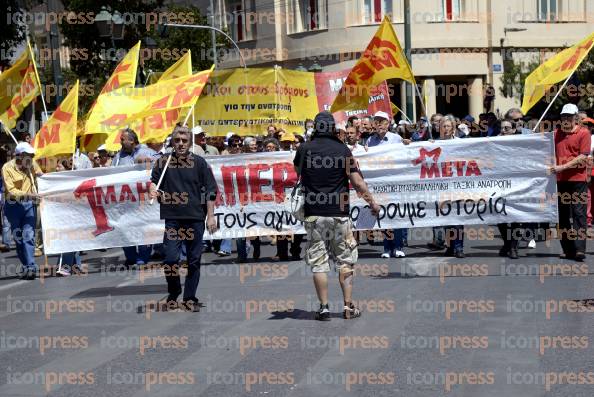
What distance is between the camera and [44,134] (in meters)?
15.5

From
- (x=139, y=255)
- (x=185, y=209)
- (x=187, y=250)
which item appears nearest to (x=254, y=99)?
(x=139, y=255)

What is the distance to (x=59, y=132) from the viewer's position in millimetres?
15500

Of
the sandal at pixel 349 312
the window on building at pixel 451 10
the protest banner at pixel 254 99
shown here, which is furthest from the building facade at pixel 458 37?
the sandal at pixel 349 312

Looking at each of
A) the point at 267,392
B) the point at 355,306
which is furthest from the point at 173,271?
the point at 267,392

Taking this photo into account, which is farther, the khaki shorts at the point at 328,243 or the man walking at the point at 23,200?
the man walking at the point at 23,200

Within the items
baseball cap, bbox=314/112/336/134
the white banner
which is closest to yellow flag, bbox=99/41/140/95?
the white banner

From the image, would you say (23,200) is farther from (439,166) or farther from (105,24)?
(105,24)

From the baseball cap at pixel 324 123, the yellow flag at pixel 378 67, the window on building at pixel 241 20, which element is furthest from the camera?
the window on building at pixel 241 20

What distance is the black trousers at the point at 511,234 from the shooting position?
1470 cm

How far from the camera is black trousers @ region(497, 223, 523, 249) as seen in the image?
14.7 m

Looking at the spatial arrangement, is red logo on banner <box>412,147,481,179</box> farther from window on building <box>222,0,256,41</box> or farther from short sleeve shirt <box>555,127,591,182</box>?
window on building <box>222,0,256,41</box>

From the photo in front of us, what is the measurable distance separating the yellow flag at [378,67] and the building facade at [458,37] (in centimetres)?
2860

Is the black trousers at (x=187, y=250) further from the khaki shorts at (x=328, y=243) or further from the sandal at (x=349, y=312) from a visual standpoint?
the sandal at (x=349, y=312)

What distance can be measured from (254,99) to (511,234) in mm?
8524
